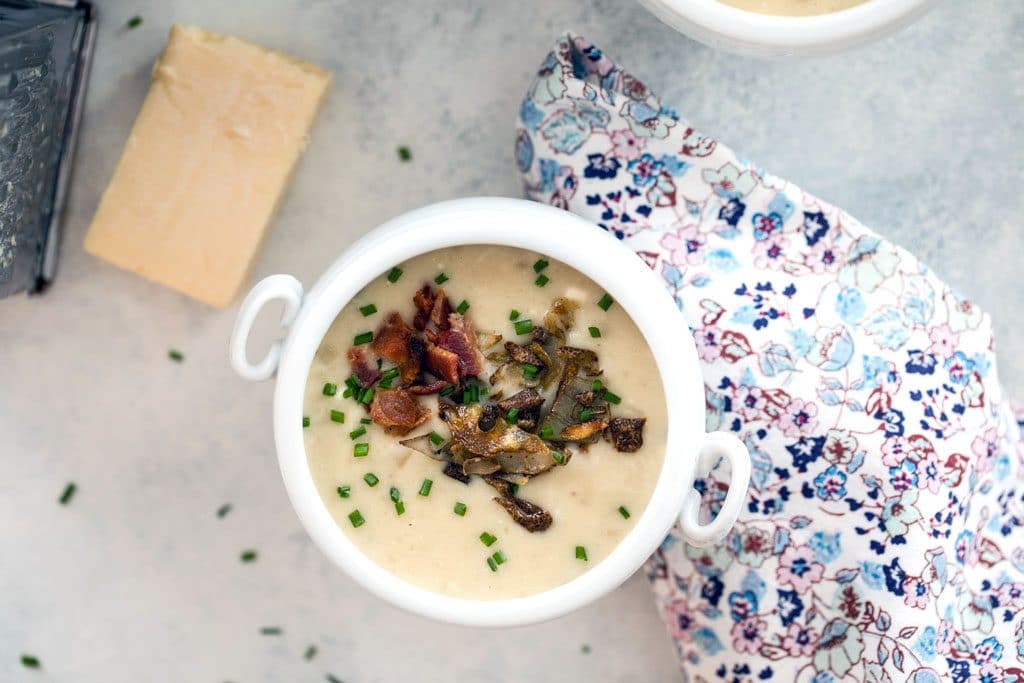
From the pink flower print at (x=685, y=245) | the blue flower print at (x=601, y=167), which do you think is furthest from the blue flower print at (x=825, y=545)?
the blue flower print at (x=601, y=167)

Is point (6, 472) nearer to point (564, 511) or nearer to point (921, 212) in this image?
point (564, 511)

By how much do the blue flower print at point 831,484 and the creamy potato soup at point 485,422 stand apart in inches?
16.0

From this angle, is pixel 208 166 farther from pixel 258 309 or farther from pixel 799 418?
pixel 799 418

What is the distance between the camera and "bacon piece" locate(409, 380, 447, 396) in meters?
1.20

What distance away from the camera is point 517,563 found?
4.03ft

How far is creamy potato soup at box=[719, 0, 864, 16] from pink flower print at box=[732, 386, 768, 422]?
519mm

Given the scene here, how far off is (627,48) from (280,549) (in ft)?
3.29

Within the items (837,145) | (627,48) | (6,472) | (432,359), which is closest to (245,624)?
(6,472)

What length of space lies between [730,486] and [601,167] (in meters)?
0.55

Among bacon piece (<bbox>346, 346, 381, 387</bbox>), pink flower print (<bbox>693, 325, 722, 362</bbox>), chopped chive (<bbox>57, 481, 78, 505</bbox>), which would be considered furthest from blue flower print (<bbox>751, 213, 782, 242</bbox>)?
chopped chive (<bbox>57, 481, 78, 505</bbox>)

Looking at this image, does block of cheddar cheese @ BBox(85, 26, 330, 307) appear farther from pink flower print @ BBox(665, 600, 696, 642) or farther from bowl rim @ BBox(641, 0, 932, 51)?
pink flower print @ BBox(665, 600, 696, 642)

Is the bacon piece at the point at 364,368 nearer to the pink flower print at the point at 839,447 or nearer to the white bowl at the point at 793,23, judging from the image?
the white bowl at the point at 793,23

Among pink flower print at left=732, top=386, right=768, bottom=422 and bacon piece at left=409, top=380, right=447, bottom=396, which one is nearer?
bacon piece at left=409, top=380, right=447, bottom=396

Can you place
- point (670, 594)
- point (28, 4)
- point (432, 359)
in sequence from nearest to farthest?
point (432, 359) < point (28, 4) < point (670, 594)
